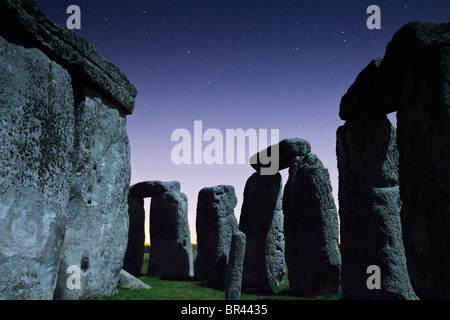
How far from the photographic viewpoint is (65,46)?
3.64 meters

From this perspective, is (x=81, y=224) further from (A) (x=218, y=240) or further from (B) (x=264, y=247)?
(A) (x=218, y=240)

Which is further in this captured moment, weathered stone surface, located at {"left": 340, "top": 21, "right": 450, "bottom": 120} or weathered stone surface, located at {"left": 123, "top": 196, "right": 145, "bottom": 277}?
weathered stone surface, located at {"left": 123, "top": 196, "right": 145, "bottom": 277}

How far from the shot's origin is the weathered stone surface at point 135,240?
1081 cm

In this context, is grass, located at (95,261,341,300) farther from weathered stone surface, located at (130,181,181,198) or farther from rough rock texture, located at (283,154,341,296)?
weathered stone surface, located at (130,181,181,198)

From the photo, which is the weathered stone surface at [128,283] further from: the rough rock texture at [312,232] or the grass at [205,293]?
the rough rock texture at [312,232]

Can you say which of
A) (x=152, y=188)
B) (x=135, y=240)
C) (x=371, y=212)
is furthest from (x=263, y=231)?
(x=371, y=212)

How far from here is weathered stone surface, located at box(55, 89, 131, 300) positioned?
4.02 m

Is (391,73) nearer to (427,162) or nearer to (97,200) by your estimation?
(427,162)

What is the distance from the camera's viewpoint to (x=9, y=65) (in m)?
3.00

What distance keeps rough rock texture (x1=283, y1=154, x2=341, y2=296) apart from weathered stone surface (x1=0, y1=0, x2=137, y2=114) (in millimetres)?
3953

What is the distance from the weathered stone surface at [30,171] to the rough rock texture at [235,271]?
2.91m

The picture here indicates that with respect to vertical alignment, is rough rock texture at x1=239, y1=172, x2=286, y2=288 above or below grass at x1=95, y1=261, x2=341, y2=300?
above

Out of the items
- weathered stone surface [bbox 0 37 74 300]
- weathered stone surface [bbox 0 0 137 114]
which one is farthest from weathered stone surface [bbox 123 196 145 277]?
weathered stone surface [bbox 0 37 74 300]
